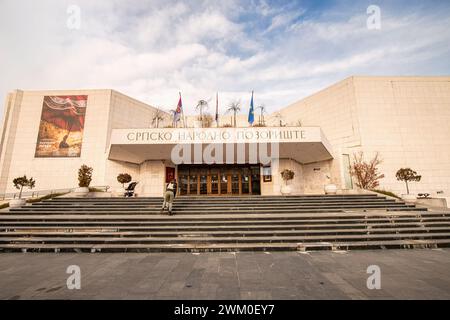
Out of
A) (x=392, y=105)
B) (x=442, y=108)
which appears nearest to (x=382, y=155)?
(x=392, y=105)

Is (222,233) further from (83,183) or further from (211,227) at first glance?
(83,183)

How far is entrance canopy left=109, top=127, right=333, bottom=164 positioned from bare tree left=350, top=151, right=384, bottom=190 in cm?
359

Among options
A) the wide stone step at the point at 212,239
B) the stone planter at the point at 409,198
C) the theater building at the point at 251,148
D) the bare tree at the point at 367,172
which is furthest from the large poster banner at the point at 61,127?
the stone planter at the point at 409,198

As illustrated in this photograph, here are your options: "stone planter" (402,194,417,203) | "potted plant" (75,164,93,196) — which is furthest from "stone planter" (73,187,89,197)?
"stone planter" (402,194,417,203)

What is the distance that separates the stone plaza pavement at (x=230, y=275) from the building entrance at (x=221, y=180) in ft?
40.8

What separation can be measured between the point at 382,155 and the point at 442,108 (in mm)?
7601

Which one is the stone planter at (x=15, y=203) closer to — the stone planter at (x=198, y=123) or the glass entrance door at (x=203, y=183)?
the glass entrance door at (x=203, y=183)

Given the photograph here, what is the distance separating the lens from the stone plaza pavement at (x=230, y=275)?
3387 mm

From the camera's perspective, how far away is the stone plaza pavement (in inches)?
133

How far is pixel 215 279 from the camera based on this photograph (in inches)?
157

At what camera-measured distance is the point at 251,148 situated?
1435cm

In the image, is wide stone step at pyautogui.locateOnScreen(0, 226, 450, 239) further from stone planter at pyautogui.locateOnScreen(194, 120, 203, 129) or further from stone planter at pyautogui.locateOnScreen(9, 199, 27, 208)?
stone planter at pyautogui.locateOnScreen(194, 120, 203, 129)
